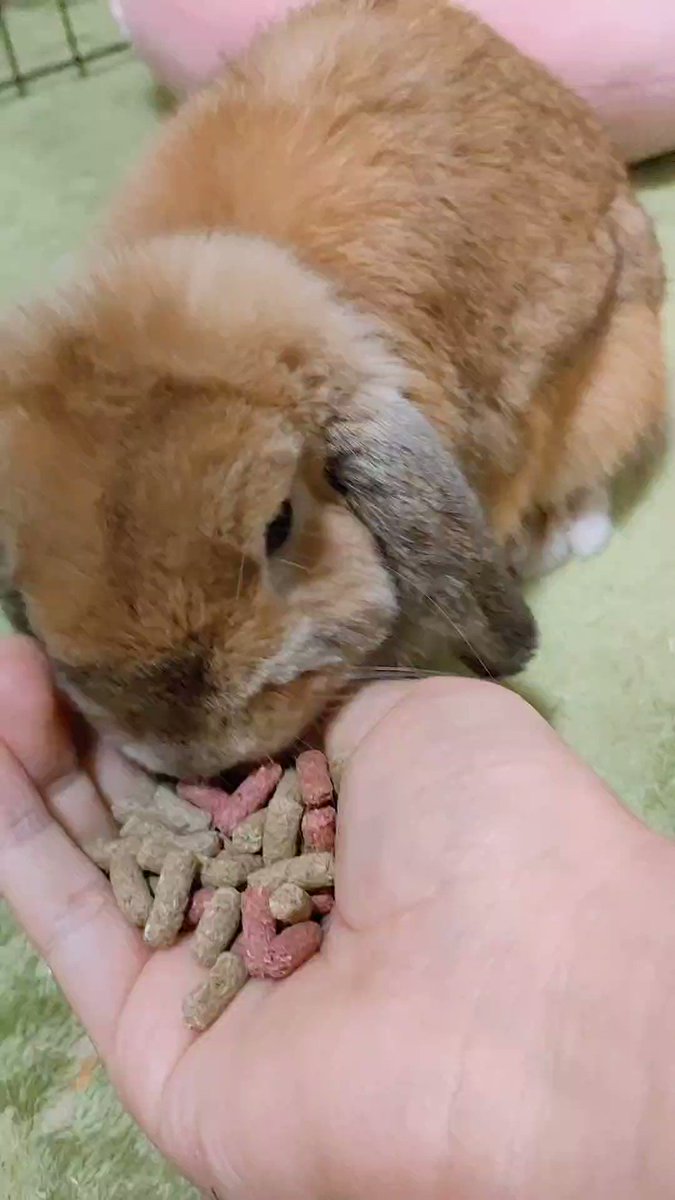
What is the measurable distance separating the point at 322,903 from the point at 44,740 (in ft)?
1.41

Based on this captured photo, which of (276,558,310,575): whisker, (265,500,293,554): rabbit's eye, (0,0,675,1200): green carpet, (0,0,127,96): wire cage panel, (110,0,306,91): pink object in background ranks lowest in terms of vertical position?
(0,0,675,1200): green carpet

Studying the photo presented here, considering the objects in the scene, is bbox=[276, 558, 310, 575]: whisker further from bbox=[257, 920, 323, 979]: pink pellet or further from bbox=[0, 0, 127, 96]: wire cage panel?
bbox=[0, 0, 127, 96]: wire cage panel

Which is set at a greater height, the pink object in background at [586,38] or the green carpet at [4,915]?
the pink object in background at [586,38]

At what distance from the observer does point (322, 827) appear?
1.65m

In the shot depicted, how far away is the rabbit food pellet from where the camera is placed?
150 cm

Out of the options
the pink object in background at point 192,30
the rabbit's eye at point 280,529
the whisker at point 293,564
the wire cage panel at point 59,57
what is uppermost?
the pink object in background at point 192,30

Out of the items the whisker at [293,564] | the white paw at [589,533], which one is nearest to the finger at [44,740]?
the whisker at [293,564]

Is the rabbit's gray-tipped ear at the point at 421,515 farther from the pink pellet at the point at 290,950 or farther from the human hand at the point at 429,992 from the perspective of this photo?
the pink pellet at the point at 290,950

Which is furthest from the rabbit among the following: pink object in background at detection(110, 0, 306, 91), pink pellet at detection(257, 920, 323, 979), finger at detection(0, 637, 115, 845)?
pink object in background at detection(110, 0, 306, 91)

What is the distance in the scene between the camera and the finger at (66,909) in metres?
1.54

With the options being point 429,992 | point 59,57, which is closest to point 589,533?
point 429,992

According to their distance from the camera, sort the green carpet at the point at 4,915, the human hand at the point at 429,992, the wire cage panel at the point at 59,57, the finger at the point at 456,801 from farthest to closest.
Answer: the wire cage panel at the point at 59,57 → the green carpet at the point at 4,915 → the finger at the point at 456,801 → the human hand at the point at 429,992

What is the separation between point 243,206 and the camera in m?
1.81

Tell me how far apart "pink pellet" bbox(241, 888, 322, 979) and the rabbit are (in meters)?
0.20
